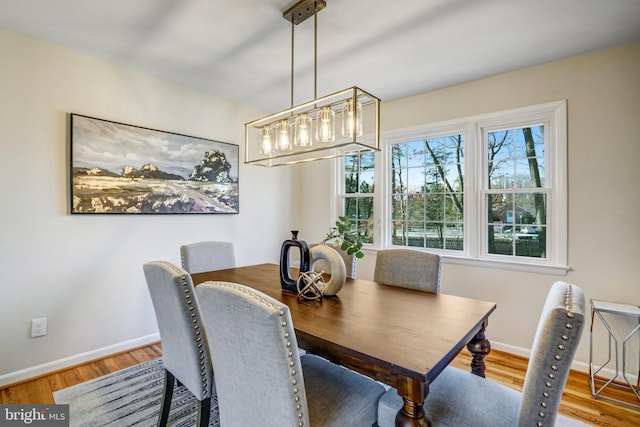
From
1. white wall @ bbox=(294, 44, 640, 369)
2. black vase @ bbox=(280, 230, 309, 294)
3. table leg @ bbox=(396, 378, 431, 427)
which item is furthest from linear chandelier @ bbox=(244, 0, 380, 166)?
white wall @ bbox=(294, 44, 640, 369)

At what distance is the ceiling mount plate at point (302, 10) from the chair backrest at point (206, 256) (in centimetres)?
185

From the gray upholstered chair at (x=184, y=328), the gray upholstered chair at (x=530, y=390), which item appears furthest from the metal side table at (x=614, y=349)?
the gray upholstered chair at (x=184, y=328)

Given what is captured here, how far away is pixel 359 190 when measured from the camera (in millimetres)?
3836

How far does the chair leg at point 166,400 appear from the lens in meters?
1.65

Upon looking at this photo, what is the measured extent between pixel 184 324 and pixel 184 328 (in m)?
0.02

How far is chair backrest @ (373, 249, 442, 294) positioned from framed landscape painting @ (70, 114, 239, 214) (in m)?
2.00

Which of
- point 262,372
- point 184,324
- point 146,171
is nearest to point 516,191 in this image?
point 262,372

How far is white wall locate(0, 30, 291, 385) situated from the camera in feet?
7.27

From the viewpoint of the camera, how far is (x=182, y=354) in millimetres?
1492

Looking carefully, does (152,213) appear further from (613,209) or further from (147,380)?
(613,209)

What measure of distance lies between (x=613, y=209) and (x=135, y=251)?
399cm

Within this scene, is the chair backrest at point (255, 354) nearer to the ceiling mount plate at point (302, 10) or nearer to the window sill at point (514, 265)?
the ceiling mount plate at point (302, 10)

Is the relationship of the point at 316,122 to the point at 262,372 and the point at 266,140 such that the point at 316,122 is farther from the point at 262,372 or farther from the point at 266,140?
the point at 262,372

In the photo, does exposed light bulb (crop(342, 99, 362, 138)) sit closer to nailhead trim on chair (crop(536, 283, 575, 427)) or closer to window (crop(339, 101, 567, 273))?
window (crop(339, 101, 567, 273))
